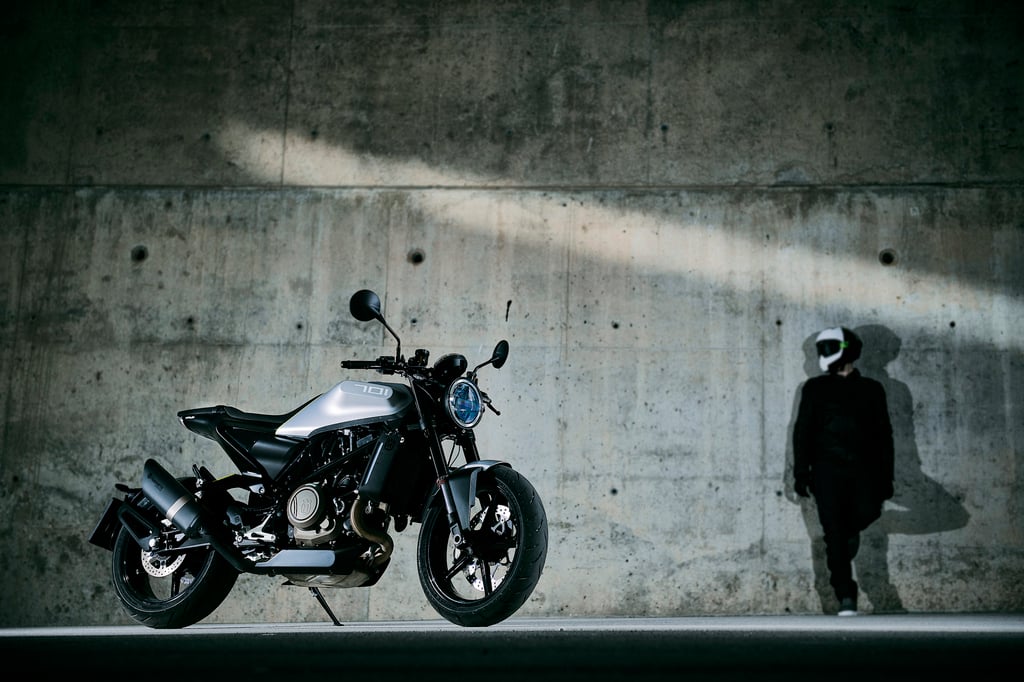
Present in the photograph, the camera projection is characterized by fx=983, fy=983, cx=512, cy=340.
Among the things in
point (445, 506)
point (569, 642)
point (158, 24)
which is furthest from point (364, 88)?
point (569, 642)

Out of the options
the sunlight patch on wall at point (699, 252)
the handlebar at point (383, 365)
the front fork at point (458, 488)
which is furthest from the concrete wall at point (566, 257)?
the front fork at point (458, 488)

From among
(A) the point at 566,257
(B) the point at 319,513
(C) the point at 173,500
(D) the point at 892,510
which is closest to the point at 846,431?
(D) the point at 892,510

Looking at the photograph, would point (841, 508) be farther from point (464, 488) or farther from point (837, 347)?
point (464, 488)

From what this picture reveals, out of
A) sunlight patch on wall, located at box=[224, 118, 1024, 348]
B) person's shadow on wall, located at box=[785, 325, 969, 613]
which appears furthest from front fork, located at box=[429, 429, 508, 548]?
person's shadow on wall, located at box=[785, 325, 969, 613]

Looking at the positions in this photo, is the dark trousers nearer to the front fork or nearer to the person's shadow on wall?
the person's shadow on wall

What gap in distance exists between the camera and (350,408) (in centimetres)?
420

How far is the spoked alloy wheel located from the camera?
4477mm

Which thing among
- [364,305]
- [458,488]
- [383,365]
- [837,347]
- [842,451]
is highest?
[837,347]

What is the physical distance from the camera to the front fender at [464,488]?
3.81 meters

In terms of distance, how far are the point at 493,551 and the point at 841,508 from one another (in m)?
2.99

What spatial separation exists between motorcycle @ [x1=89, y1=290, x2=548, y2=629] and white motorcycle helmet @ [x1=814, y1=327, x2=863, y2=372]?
289 cm

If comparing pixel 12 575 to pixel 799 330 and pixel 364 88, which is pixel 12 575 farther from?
pixel 799 330

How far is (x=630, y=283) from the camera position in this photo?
6.76m

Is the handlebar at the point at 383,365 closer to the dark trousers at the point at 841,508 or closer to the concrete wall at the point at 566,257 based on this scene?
the concrete wall at the point at 566,257
